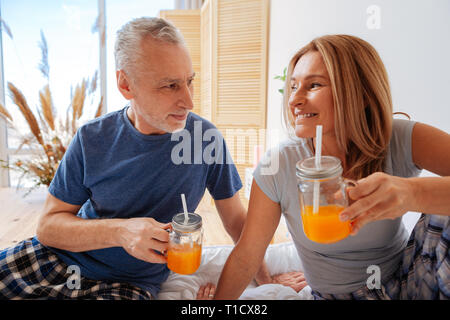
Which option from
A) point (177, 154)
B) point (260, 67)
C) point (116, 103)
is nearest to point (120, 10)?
point (116, 103)

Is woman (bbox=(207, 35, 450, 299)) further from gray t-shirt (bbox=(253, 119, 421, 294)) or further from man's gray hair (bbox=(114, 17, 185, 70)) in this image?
man's gray hair (bbox=(114, 17, 185, 70))

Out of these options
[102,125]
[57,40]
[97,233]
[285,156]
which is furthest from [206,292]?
[57,40]

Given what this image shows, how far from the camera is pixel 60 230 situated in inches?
45.4

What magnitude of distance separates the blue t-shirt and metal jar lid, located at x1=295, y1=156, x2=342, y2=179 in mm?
550

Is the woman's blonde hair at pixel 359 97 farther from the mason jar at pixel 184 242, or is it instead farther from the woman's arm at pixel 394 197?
the mason jar at pixel 184 242

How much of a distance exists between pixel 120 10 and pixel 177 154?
13.8 ft

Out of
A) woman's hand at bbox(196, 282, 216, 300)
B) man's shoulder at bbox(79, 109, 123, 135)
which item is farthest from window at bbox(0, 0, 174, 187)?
woman's hand at bbox(196, 282, 216, 300)

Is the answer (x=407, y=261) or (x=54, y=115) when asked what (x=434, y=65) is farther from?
(x=54, y=115)

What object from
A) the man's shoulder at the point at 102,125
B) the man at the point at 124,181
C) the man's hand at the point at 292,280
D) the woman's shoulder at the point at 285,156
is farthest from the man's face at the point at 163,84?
the man's hand at the point at 292,280

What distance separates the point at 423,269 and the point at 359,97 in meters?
0.53

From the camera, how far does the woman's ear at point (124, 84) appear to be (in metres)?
1.24

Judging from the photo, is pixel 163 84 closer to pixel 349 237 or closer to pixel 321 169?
pixel 321 169

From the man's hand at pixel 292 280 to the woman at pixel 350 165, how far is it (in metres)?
0.25

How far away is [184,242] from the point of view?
0.85 m
